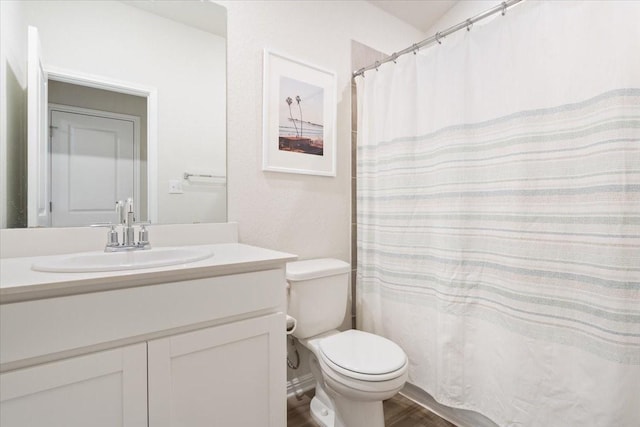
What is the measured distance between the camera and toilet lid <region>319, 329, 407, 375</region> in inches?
48.4

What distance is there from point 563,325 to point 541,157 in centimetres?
62

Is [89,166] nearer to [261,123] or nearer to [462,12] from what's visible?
[261,123]

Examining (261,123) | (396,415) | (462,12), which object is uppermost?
(462,12)

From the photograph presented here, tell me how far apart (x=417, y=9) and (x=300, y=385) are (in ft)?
8.76

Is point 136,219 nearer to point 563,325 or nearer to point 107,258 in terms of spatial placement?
point 107,258

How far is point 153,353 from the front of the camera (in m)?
0.88

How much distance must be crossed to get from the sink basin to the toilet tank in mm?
508

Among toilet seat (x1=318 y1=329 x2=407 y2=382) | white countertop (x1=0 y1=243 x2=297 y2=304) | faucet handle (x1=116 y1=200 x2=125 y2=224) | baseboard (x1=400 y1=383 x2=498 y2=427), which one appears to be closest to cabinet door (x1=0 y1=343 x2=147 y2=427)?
white countertop (x1=0 y1=243 x2=297 y2=304)

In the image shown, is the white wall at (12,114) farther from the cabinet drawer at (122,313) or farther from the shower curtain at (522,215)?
the shower curtain at (522,215)

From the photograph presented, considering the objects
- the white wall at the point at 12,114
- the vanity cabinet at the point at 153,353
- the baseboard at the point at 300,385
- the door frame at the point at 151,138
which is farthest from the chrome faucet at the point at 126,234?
the baseboard at the point at 300,385

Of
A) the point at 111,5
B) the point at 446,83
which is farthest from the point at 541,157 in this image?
the point at 111,5

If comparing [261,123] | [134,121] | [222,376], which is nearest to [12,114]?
[134,121]

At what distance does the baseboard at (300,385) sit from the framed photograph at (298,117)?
1.19 metres

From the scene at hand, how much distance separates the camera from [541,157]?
1.18 metres
